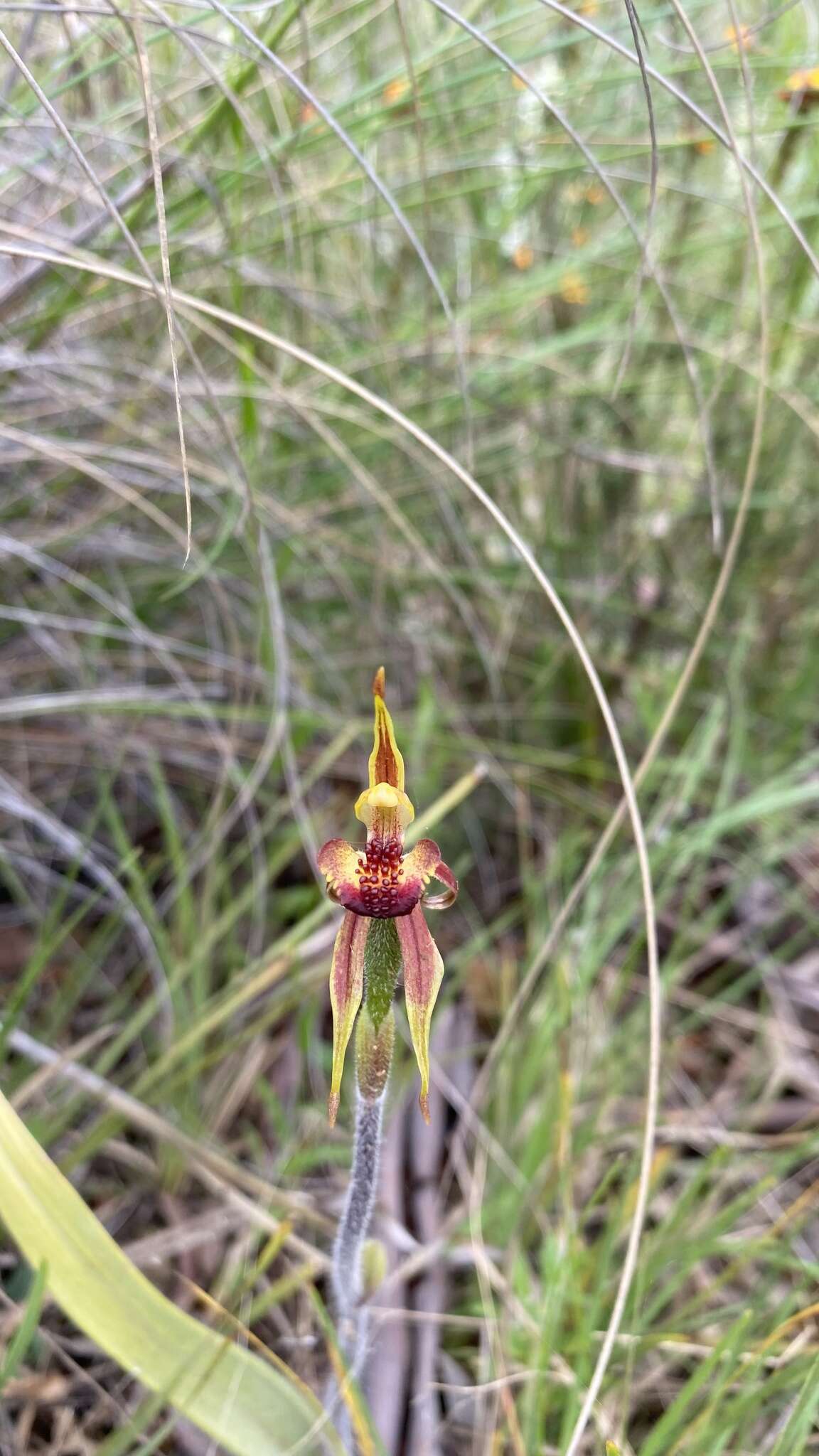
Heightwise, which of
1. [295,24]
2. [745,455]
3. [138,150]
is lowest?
[745,455]

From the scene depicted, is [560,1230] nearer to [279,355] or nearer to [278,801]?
[278,801]

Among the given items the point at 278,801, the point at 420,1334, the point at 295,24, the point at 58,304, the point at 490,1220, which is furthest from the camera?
the point at 295,24

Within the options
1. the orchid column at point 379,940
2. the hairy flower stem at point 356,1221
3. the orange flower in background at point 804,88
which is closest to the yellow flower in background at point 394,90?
the orange flower in background at point 804,88

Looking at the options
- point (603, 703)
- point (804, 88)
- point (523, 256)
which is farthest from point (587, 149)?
point (523, 256)

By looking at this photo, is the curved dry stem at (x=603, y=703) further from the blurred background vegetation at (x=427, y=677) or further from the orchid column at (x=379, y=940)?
the orchid column at (x=379, y=940)

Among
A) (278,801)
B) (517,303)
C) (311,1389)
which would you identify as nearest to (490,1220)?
(311,1389)
